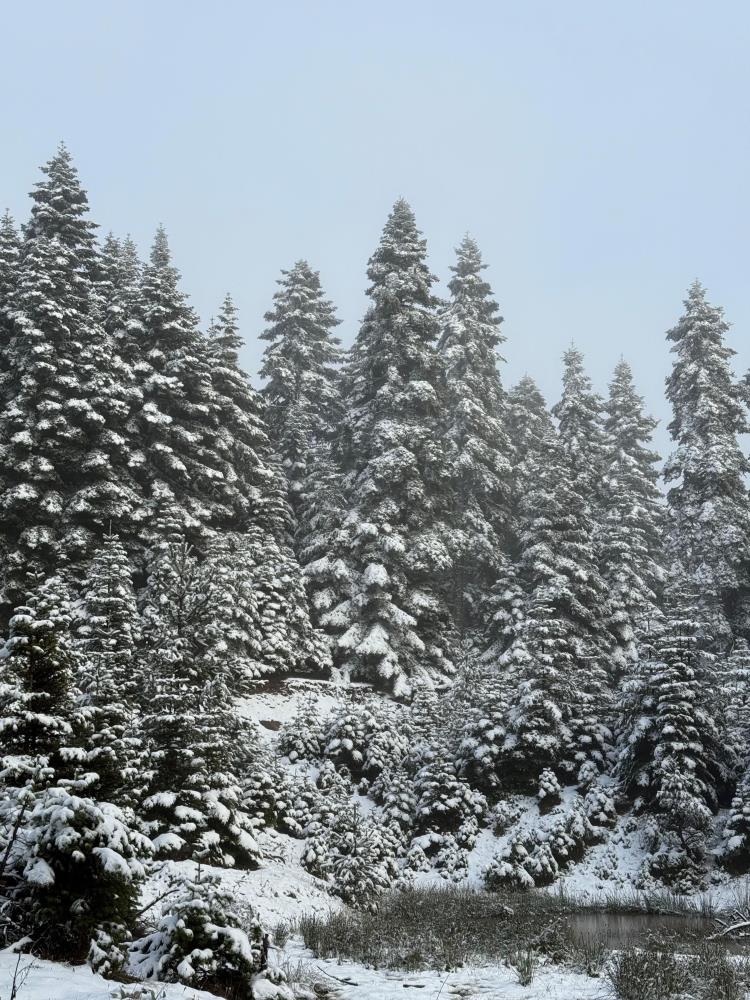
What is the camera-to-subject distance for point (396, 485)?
3244 cm

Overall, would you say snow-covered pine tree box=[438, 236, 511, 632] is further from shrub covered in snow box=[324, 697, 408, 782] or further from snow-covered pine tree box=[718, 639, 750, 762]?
snow-covered pine tree box=[718, 639, 750, 762]

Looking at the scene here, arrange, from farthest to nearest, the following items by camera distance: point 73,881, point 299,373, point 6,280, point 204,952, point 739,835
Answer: point 299,373 → point 6,280 → point 739,835 → point 73,881 → point 204,952

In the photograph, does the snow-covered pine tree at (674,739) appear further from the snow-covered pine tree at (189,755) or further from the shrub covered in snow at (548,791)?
the snow-covered pine tree at (189,755)

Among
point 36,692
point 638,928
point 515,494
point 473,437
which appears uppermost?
point 473,437

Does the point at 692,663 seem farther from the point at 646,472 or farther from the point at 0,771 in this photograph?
the point at 646,472

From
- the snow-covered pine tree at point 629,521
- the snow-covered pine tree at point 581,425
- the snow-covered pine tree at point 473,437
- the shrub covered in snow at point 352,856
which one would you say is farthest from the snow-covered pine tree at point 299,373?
the shrub covered in snow at point 352,856

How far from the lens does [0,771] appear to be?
7590mm

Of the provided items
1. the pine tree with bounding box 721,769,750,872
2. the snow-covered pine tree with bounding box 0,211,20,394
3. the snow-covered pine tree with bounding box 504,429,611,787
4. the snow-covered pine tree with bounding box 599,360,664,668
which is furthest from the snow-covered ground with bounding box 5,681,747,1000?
the snow-covered pine tree with bounding box 0,211,20,394

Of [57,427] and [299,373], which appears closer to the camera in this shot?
[57,427]

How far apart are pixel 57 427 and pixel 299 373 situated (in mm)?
17523

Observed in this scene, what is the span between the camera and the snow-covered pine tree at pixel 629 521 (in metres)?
32.3

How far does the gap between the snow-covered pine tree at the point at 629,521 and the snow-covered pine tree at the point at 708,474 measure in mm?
1579

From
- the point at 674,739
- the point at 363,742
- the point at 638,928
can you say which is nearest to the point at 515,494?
the point at 363,742

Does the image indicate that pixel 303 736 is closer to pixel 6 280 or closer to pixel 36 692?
pixel 36 692
